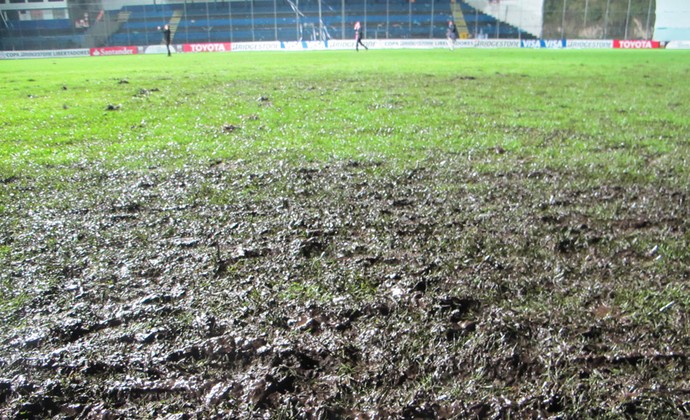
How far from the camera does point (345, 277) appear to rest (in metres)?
1.90

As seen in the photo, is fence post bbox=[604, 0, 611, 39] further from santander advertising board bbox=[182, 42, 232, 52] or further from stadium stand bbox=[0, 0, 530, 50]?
santander advertising board bbox=[182, 42, 232, 52]

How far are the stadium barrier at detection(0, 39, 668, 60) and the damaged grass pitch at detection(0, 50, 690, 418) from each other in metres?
31.6

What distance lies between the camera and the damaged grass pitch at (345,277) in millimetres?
1305

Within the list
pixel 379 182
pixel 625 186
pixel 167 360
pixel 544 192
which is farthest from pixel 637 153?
pixel 167 360

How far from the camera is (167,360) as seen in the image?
1.42 m

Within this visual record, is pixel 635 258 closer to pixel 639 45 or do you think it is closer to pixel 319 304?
pixel 319 304

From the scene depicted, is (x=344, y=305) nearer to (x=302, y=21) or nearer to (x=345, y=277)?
(x=345, y=277)

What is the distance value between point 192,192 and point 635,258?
7.34ft

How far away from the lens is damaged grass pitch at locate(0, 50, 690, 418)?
1.30 meters

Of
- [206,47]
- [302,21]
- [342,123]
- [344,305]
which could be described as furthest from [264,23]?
[344,305]

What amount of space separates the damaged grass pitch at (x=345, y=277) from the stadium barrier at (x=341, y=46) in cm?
3165

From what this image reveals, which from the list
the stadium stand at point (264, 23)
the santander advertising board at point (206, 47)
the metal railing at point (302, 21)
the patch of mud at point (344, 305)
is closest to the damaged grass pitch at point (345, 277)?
the patch of mud at point (344, 305)

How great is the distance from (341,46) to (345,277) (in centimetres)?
3490

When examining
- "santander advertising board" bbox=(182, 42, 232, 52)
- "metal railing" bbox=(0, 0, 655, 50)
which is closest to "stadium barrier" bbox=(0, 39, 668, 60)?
"santander advertising board" bbox=(182, 42, 232, 52)
